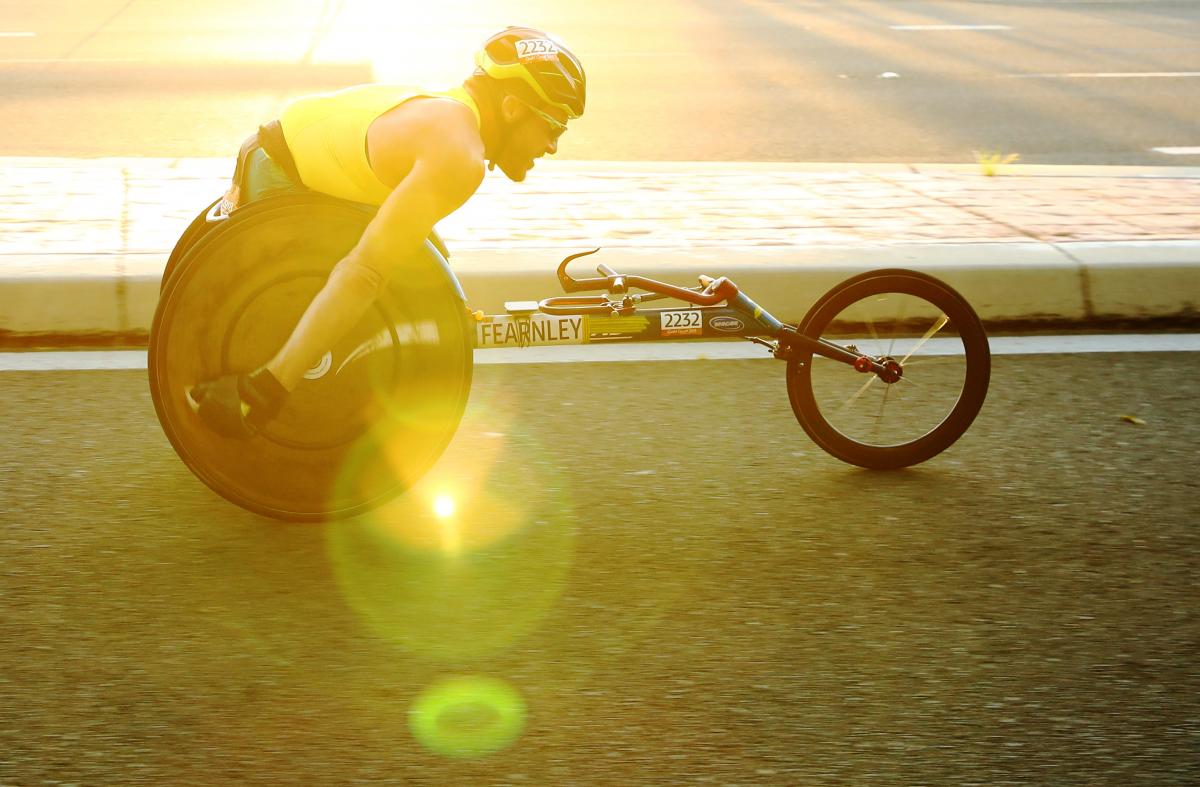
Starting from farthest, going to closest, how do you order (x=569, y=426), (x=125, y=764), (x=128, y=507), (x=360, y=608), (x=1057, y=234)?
(x=1057, y=234) < (x=569, y=426) < (x=128, y=507) < (x=360, y=608) < (x=125, y=764)

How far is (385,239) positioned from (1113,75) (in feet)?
35.1

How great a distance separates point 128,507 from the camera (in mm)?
4066

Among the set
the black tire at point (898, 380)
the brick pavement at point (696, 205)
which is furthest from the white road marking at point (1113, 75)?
the black tire at point (898, 380)

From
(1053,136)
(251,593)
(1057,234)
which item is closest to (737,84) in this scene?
(1053,136)


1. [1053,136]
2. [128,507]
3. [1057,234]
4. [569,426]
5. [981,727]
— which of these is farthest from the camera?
[1053,136]

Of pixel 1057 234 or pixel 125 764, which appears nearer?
pixel 125 764

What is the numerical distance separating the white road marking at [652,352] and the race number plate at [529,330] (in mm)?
1047

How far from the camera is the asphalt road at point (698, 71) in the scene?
32.8 feet

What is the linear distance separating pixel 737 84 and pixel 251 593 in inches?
368

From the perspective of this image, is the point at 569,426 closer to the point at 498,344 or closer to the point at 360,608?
the point at 498,344

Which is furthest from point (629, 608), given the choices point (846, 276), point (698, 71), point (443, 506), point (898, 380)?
point (698, 71)

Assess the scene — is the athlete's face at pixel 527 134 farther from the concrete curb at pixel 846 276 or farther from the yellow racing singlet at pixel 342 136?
the concrete curb at pixel 846 276

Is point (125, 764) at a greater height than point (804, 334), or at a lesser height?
lesser

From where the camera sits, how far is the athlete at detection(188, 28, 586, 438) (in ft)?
12.3
